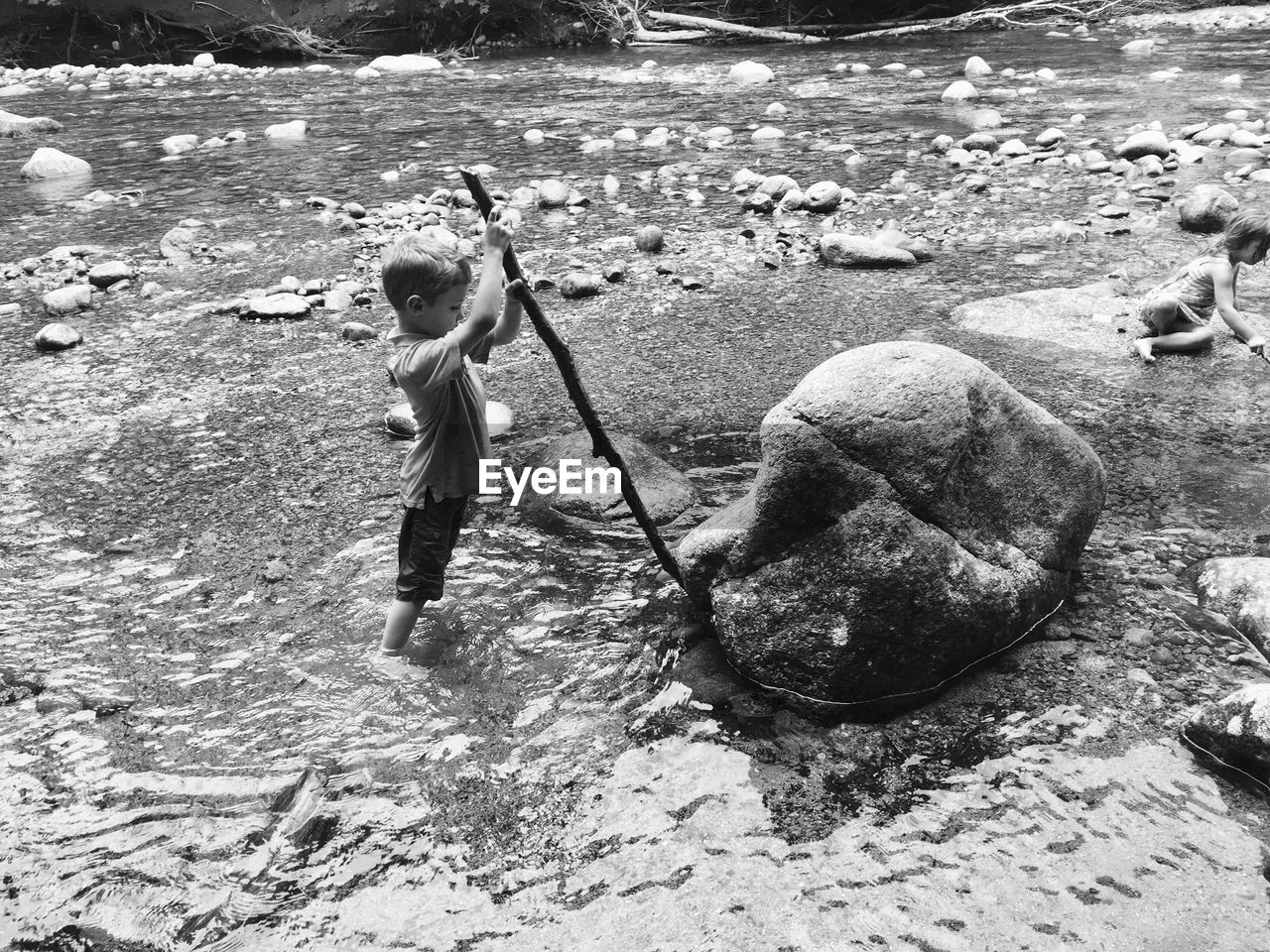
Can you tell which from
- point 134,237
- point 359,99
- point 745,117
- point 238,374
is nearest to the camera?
point 238,374

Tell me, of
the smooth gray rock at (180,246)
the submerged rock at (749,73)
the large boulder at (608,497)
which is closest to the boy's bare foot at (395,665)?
the large boulder at (608,497)

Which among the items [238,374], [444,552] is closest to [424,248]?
[444,552]

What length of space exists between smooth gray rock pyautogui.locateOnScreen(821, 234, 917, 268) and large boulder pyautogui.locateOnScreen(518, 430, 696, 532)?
10.3 ft

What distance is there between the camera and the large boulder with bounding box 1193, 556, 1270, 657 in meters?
3.31

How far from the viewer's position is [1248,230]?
5.26 m

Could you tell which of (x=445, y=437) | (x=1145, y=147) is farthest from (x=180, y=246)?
(x=1145, y=147)

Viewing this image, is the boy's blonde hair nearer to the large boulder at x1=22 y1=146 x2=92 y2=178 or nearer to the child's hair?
the child's hair

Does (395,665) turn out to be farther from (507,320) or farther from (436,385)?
(507,320)

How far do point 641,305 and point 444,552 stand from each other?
3.53 m

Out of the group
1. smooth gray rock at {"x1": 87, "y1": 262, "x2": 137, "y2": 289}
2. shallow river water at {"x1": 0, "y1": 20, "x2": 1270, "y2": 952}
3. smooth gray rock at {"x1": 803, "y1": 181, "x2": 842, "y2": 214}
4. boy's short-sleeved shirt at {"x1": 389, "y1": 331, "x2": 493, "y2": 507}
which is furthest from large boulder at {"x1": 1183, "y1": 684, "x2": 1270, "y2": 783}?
smooth gray rock at {"x1": 87, "y1": 262, "x2": 137, "y2": 289}

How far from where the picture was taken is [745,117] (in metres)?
12.3

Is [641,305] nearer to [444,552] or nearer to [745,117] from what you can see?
[444,552]

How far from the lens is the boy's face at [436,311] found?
3.11m

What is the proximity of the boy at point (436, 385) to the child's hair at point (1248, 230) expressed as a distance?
407 centimetres
